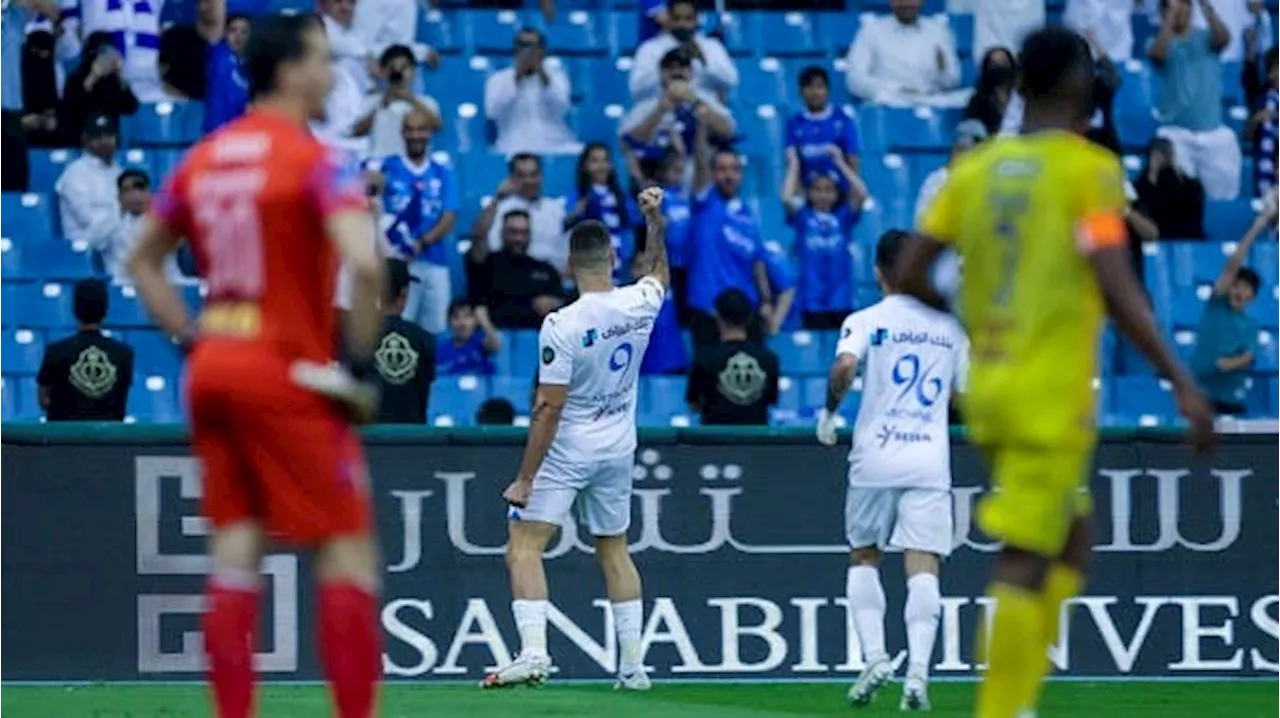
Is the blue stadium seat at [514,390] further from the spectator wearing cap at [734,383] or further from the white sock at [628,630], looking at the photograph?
the white sock at [628,630]

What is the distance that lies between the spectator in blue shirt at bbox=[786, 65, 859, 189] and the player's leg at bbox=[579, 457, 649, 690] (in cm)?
767

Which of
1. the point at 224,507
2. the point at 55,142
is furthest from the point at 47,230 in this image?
the point at 224,507

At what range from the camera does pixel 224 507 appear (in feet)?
31.4

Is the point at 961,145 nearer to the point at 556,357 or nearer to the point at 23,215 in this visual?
the point at 23,215

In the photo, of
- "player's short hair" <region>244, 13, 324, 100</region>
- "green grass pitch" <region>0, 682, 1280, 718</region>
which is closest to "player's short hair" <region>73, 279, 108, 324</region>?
"green grass pitch" <region>0, 682, 1280, 718</region>

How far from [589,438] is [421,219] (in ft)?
21.9

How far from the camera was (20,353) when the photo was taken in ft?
73.6

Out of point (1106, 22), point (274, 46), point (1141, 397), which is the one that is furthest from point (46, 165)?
point (274, 46)

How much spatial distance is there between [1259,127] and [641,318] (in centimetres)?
1046

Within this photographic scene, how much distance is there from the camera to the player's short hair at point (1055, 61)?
9758 mm

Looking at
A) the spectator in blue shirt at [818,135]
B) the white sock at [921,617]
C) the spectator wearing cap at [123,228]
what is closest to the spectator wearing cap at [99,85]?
the spectator wearing cap at [123,228]

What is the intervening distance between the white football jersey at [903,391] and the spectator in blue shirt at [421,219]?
24.1 ft

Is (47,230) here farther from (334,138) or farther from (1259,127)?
(1259,127)

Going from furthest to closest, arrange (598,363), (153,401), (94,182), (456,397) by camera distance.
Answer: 1. (94,182)
2. (153,401)
3. (456,397)
4. (598,363)
